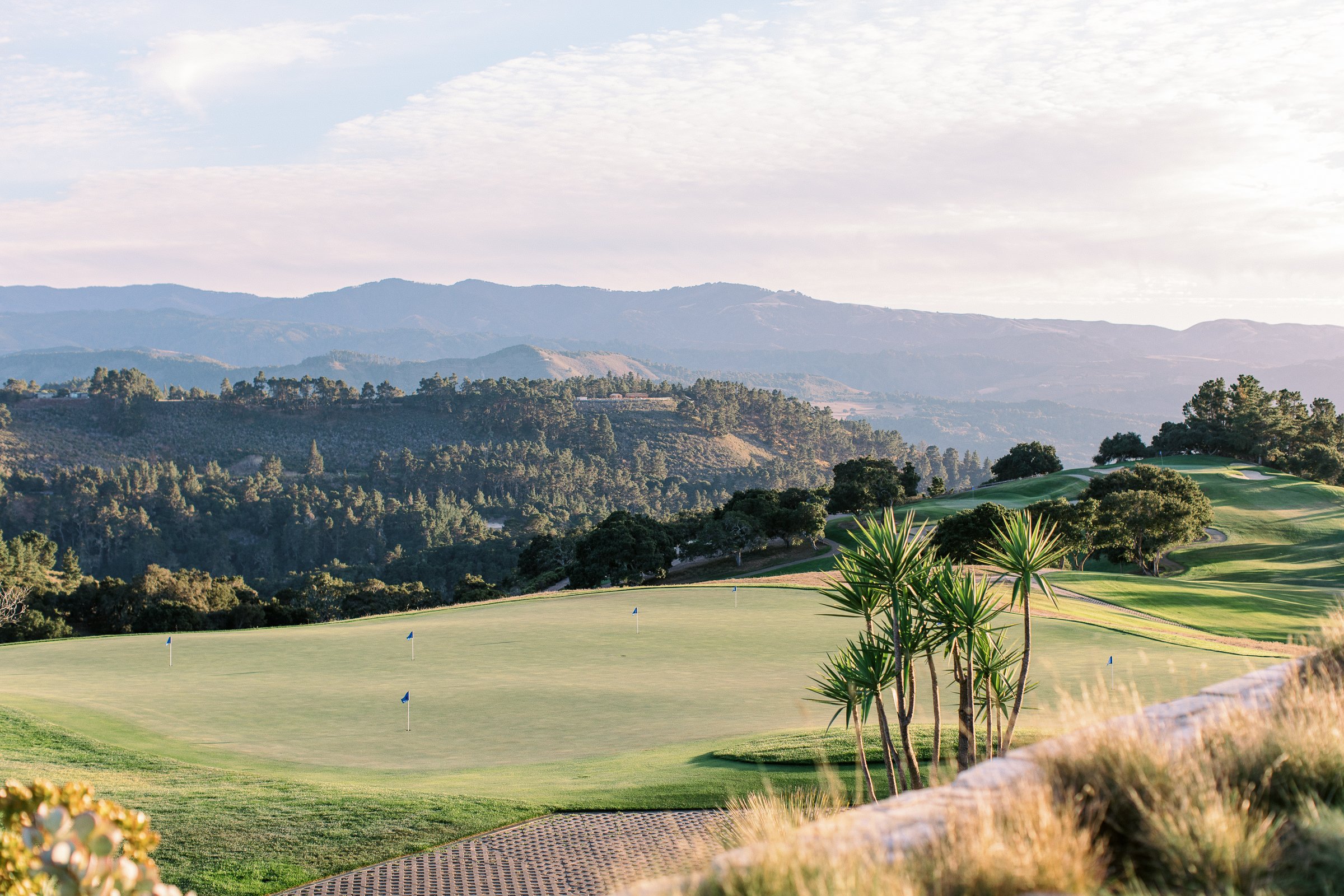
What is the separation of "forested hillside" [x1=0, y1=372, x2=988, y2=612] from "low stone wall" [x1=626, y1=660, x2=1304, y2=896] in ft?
246

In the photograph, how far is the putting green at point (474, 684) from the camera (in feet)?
51.5

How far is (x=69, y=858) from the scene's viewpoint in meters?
5.04

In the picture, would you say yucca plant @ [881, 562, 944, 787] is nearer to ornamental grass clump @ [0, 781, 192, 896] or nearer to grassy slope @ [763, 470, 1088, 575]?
ornamental grass clump @ [0, 781, 192, 896]

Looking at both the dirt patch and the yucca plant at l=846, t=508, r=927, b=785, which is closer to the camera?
the yucca plant at l=846, t=508, r=927, b=785

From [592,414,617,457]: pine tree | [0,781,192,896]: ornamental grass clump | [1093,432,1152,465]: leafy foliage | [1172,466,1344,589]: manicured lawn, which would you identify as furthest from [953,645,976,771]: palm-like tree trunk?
[592,414,617,457]: pine tree

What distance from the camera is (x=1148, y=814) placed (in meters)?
4.79

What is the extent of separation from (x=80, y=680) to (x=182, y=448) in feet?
494

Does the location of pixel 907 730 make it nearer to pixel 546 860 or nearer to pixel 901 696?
pixel 901 696

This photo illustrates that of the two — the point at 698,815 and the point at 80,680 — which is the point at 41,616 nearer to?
the point at 80,680

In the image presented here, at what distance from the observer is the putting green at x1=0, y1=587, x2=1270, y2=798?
51.5ft

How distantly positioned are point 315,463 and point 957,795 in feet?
501

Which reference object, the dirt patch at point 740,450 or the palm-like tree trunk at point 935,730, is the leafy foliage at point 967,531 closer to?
the palm-like tree trunk at point 935,730

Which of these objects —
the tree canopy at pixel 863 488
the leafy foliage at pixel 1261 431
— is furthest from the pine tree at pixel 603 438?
the leafy foliage at pixel 1261 431

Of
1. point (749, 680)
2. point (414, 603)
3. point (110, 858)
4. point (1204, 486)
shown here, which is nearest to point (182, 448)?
point (414, 603)
